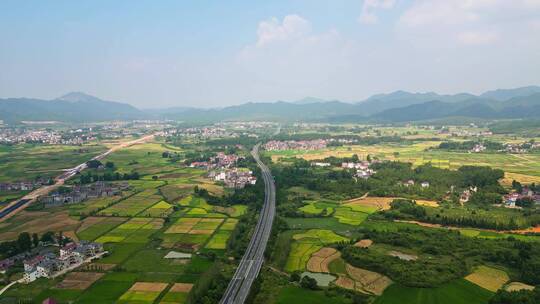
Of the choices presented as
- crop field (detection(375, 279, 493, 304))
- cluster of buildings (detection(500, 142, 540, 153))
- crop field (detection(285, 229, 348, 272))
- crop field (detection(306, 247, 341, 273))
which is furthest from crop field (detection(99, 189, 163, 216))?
cluster of buildings (detection(500, 142, 540, 153))

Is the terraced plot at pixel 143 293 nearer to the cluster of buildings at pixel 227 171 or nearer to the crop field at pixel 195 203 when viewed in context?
the crop field at pixel 195 203

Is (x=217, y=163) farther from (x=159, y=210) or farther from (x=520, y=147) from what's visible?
(x=520, y=147)

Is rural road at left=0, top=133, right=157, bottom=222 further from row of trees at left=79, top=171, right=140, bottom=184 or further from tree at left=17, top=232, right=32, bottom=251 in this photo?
tree at left=17, top=232, right=32, bottom=251

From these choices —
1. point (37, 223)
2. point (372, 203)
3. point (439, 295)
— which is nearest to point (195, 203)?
point (37, 223)

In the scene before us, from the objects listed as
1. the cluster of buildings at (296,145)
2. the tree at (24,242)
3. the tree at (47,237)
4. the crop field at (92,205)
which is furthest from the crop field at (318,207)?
the cluster of buildings at (296,145)

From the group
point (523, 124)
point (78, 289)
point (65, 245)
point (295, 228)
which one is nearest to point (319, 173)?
point (295, 228)
